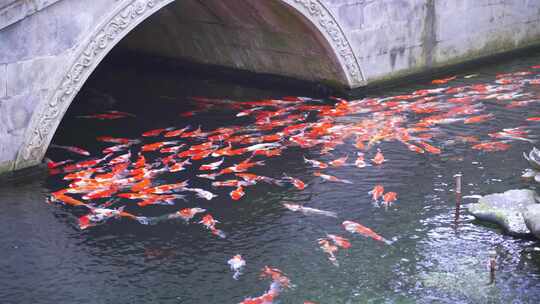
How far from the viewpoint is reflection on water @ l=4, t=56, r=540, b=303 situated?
742 cm

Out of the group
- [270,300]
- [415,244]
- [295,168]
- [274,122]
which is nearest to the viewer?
[270,300]

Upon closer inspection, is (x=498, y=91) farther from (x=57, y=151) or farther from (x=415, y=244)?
(x=57, y=151)

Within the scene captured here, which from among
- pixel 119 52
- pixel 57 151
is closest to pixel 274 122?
pixel 57 151

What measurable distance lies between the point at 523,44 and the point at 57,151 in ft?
31.3

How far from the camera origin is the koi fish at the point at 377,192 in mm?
9430

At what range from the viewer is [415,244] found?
8.24 m

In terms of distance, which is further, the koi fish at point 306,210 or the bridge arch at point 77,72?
the bridge arch at point 77,72

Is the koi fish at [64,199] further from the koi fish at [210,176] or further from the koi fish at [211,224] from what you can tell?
the koi fish at [210,176]

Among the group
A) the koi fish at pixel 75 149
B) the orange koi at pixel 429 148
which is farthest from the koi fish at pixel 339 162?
the koi fish at pixel 75 149

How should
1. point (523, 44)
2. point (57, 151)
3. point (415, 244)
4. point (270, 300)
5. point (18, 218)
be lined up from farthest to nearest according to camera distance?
point (523, 44) → point (57, 151) → point (18, 218) → point (415, 244) → point (270, 300)

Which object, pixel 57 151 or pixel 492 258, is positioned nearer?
pixel 492 258

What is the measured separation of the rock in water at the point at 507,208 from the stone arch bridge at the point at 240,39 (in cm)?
494

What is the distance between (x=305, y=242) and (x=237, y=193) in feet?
5.33

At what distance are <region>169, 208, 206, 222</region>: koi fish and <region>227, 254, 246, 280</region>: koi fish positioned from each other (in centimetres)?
118
